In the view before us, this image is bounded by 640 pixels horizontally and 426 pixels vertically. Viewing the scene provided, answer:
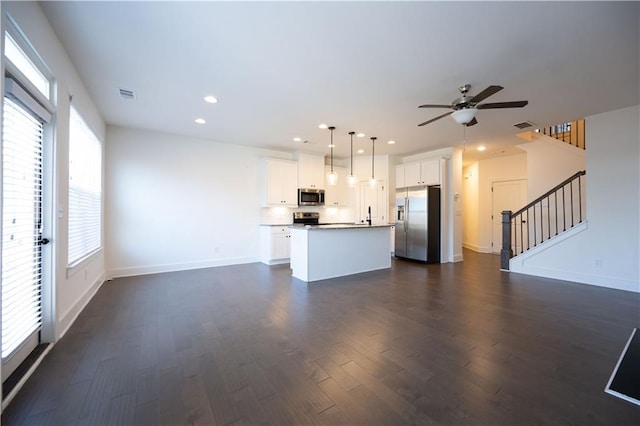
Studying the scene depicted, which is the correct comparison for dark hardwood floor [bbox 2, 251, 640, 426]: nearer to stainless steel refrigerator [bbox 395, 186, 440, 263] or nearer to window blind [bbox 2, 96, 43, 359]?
window blind [bbox 2, 96, 43, 359]

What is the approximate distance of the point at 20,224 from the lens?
2102 mm

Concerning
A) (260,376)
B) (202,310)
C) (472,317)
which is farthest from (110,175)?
(472,317)

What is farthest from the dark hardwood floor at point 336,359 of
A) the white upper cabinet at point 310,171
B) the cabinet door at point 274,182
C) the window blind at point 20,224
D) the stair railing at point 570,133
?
the stair railing at point 570,133

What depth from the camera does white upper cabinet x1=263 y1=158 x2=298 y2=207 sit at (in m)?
6.28

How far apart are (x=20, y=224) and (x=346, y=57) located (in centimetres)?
324

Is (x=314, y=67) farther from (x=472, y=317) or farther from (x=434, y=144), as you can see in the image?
(x=434, y=144)

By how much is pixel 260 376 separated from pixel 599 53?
441 centimetres

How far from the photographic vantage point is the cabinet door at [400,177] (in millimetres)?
7277

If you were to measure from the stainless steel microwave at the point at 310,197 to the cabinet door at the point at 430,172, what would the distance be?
2.68 metres

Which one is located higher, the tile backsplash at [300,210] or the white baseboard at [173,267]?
the tile backsplash at [300,210]

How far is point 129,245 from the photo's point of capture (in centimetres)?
502

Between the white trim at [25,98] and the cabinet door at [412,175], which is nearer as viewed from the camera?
the white trim at [25,98]

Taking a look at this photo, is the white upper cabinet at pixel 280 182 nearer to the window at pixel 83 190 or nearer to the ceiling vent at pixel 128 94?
the ceiling vent at pixel 128 94

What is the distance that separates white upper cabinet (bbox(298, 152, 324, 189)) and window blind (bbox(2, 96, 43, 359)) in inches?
189
